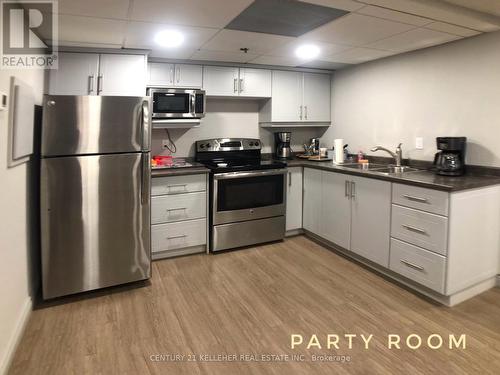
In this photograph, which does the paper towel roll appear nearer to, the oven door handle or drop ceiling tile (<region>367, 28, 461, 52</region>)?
the oven door handle

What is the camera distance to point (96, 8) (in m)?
2.07

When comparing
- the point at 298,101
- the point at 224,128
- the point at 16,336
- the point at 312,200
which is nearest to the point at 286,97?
the point at 298,101

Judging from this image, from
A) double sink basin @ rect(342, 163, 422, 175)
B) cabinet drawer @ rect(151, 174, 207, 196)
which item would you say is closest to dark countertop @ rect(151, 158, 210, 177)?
cabinet drawer @ rect(151, 174, 207, 196)

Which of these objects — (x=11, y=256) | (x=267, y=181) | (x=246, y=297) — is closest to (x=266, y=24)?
(x=267, y=181)

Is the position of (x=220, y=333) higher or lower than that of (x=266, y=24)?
lower

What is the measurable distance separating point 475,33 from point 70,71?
338 centimetres

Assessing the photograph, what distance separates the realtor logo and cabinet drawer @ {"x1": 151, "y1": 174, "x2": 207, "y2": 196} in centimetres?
132

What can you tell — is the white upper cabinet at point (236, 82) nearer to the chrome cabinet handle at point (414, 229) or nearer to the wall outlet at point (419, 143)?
the wall outlet at point (419, 143)

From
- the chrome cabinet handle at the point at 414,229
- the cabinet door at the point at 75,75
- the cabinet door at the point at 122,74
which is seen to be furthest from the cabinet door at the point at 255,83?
the chrome cabinet handle at the point at 414,229

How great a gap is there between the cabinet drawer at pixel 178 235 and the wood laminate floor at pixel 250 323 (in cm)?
27

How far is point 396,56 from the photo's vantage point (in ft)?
11.4

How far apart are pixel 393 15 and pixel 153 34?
1.77 metres

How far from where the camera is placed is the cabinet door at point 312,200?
12.3 feet

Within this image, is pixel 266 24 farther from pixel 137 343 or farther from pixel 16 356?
pixel 16 356
